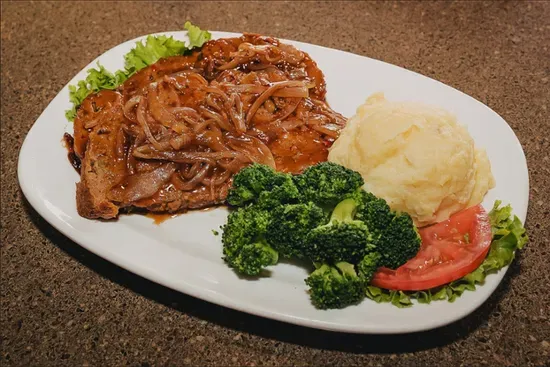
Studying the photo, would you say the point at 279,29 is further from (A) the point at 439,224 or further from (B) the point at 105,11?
(A) the point at 439,224

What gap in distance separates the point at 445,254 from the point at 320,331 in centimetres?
100

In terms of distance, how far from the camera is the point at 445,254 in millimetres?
3461

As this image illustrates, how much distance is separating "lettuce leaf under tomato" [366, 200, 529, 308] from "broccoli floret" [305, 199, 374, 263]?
0.27m

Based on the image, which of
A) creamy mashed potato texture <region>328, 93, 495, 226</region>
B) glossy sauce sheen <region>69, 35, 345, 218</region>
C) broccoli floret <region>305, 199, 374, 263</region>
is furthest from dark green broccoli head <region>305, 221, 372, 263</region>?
glossy sauce sheen <region>69, 35, 345, 218</region>

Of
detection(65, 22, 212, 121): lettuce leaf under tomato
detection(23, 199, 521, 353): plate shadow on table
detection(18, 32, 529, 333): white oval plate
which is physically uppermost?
detection(65, 22, 212, 121): lettuce leaf under tomato

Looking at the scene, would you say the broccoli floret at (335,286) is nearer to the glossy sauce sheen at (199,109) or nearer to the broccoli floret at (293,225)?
the broccoli floret at (293,225)

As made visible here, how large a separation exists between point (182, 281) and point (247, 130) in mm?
1351

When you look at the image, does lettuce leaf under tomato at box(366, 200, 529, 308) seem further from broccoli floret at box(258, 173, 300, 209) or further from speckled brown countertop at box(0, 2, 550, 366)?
broccoli floret at box(258, 173, 300, 209)

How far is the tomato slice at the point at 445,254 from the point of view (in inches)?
130

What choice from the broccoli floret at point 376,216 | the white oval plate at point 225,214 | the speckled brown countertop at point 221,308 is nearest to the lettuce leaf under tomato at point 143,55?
the white oval plate at point 225,214

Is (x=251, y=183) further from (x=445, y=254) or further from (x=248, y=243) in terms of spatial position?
(x=445, y=254)

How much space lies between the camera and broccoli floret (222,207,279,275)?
3467 millimetres

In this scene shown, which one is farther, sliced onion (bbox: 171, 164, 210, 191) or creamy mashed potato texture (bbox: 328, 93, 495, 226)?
sliced onion (bbox: 171, 164, 210, 191)

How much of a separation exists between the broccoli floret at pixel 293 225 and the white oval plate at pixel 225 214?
228 mm
